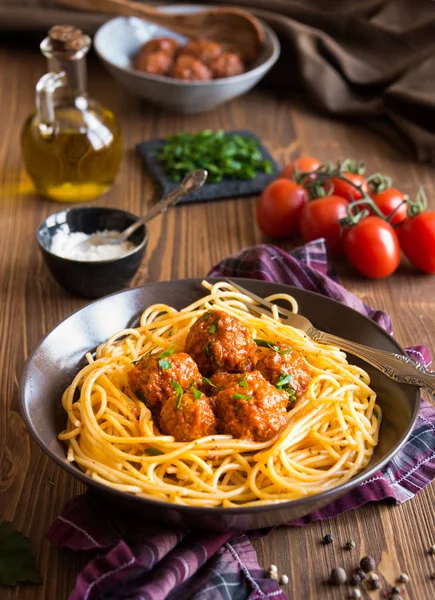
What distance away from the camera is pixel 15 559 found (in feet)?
8.96

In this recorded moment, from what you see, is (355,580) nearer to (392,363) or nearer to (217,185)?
(392,363)

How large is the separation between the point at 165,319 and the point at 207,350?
47 cm

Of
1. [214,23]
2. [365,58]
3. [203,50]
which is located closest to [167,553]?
[203,50]

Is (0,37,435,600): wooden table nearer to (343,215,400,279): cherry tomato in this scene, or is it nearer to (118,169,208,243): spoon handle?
(343,215,400,279): cherry tomato

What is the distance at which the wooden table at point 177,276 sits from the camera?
279 cm

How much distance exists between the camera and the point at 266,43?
19.9 feet

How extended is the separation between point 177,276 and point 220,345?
1.44m

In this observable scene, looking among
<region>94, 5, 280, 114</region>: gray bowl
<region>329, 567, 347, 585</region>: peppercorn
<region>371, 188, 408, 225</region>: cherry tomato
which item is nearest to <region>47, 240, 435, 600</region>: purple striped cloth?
<region>329, 567, 347, 585</region>: peppercorn

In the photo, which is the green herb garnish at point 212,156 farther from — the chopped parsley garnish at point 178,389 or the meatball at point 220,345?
the chopped parsley garnish at point 178,389

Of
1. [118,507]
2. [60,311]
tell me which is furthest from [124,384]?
[60,311]

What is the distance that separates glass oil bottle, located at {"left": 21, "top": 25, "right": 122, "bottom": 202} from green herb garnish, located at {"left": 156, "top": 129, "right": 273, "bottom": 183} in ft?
1.52

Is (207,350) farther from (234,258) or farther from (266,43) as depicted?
(266,43)

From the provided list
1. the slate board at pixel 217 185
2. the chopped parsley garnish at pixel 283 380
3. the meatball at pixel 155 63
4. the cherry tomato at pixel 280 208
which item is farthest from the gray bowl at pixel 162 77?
the chopped parsley garnish at pixel 283 380

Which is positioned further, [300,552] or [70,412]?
[70,412]
